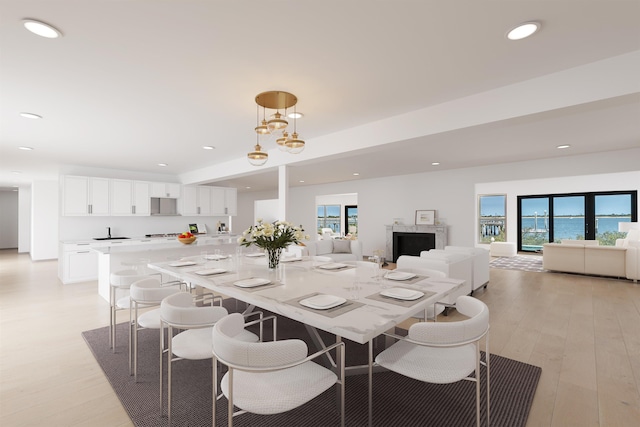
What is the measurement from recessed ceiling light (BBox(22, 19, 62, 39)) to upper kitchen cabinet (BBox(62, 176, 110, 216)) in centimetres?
541

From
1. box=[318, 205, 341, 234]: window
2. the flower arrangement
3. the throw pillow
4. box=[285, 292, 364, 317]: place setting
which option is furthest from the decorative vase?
box=[318, 205, 341, 234]: window

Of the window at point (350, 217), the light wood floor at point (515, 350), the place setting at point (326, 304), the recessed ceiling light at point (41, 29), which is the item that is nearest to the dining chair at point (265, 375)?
the place setting at point (326, 304)

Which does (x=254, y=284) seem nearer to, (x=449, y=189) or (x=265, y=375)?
(x=265, y=375)

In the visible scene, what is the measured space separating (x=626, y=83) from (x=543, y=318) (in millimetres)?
2778

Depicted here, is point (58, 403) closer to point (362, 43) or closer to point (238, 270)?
point (238, 270)

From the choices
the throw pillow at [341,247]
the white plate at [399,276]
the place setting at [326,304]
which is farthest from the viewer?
the throw pillow at [341,247]

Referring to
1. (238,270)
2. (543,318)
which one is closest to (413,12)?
(238,270)

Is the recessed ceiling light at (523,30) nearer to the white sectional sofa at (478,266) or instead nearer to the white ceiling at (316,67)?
the white ceiling at (316,67)

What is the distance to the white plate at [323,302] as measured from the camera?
1725mm

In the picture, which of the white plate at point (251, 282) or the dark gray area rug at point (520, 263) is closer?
the white plate at point (251, 282)

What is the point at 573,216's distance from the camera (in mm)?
9281

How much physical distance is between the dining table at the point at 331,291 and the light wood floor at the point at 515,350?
1.00m

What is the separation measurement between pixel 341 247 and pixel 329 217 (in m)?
6.22

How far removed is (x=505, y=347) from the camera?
295 cm
